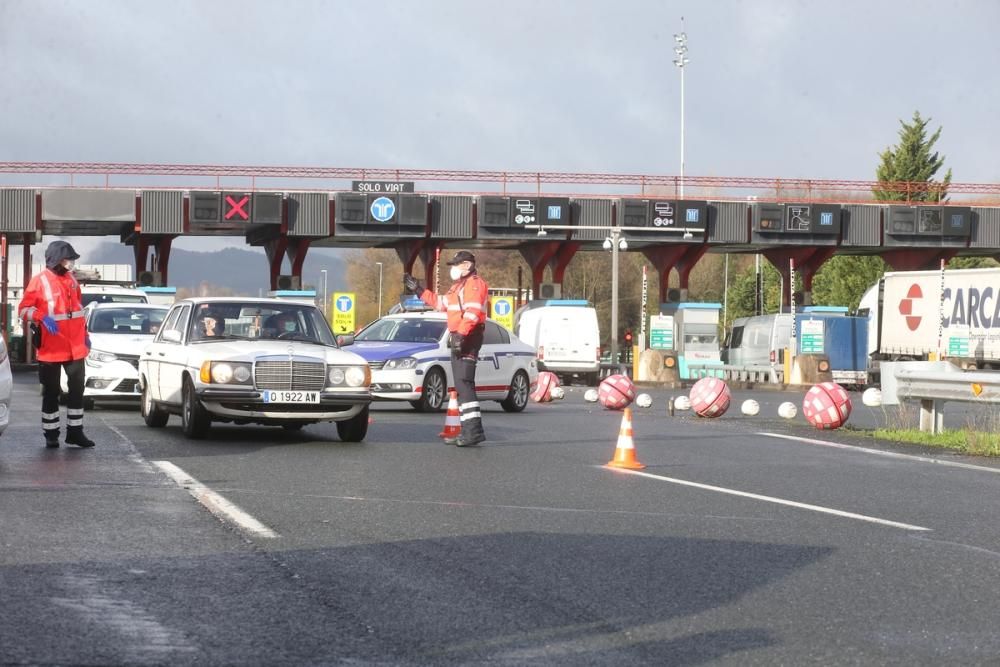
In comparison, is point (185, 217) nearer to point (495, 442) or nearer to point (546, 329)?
point (546, 329)

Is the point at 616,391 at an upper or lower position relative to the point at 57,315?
lower

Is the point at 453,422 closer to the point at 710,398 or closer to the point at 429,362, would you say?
the point at 429,362

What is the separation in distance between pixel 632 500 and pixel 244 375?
5743mm

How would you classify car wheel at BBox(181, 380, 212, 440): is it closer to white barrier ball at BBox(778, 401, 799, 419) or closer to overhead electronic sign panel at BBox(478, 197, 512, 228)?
white barrier ball at BBox(778, 401, 799, 419)

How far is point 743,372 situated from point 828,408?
1268 inches

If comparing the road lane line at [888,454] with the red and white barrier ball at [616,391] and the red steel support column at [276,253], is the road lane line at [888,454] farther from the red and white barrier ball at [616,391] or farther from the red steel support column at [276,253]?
the red steel support column at [276,253]

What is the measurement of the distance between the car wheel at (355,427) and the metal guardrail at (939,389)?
273 inches

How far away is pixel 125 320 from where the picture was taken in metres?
22.7

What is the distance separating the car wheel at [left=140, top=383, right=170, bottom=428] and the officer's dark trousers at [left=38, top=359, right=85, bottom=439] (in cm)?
289

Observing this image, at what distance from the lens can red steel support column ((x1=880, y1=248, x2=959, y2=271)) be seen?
188 feet

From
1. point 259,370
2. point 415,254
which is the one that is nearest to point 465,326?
point 259,370

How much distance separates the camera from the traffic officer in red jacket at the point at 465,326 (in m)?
15.3

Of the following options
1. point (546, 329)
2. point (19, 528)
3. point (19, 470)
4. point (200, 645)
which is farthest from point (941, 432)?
point (546, 329)

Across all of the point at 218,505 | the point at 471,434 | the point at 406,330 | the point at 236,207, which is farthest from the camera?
the point at 236,207
